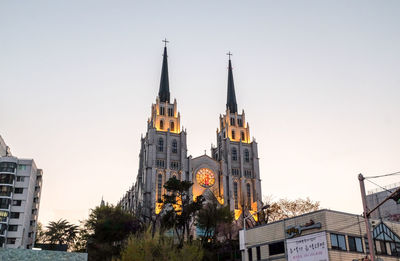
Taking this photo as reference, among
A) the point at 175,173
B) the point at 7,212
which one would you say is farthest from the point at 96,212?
the point at 175,173

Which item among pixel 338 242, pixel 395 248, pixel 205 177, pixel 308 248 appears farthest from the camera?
pixel 205 177

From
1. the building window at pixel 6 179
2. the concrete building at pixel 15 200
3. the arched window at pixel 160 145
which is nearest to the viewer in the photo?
the concrete building at pixel 15 200

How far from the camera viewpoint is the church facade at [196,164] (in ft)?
336

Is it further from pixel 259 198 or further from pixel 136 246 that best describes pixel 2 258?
pixel 259 198

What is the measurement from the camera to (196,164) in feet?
357

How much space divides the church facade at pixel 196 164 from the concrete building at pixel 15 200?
911 inches

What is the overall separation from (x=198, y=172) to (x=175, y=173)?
6.55 m

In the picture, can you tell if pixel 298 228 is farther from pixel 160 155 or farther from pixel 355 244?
pixel 160 155

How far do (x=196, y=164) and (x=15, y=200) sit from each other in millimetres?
42030

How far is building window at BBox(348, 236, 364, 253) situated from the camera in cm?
3772

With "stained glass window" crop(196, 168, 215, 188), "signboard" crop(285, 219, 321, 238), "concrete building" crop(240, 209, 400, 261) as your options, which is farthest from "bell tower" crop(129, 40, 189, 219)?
"signboard" crop(285, 219, 321, 238)

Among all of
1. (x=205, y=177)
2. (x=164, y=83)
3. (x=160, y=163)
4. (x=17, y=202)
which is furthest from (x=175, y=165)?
(x=17, y=202)

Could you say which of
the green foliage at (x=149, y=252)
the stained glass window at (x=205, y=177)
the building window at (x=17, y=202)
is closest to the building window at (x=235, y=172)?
the stained glass window at (x=205, y=177)

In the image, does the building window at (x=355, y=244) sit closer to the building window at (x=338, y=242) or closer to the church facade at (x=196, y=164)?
the building window at (x=338, y=242)
